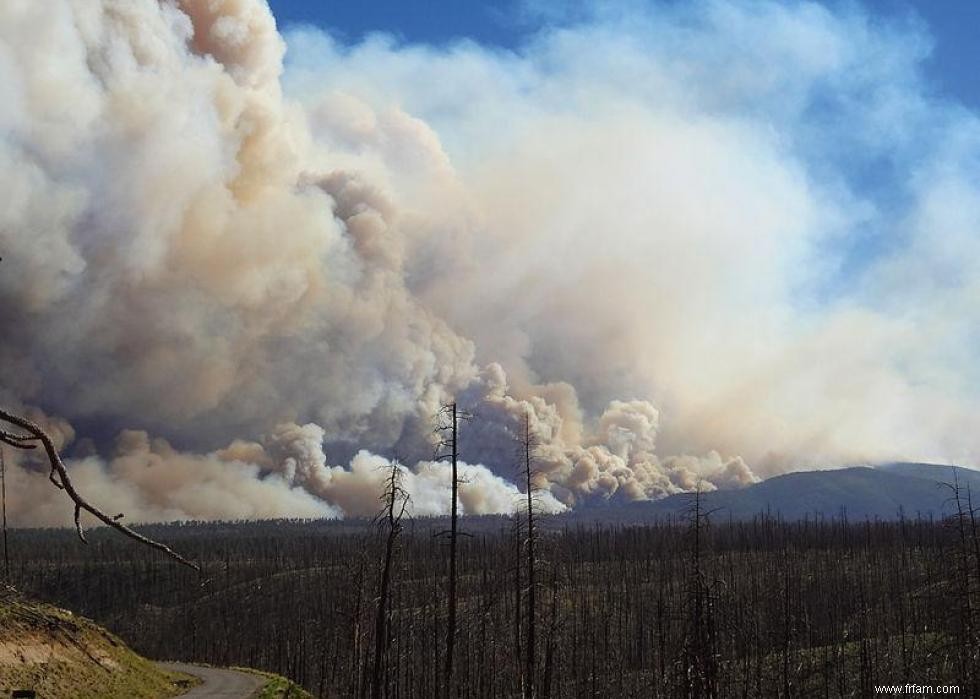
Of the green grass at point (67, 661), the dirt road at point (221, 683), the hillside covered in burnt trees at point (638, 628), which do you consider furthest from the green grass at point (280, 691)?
the hillside covered in burnt trees at point (638, 628)

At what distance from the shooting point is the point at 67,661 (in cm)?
3625

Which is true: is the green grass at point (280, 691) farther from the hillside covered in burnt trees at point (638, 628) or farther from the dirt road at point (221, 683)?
the hillside covered in burnt trees at point (638, 628)

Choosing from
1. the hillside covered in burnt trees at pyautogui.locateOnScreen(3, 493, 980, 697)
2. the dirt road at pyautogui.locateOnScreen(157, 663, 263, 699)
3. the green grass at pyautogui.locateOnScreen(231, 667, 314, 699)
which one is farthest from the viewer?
the dirt road at pyautogui.locateOnScreen(157, 663, 263, 699)

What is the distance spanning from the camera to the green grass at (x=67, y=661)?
107 feet

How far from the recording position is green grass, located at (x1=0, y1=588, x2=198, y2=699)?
A: 3269 centimetres

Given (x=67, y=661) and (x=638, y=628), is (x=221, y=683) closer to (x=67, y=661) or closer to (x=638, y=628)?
(x=67, y=661)

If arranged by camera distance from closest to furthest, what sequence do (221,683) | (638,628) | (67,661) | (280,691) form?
(67,661)
(280,691)
(221,683)
(638,628)

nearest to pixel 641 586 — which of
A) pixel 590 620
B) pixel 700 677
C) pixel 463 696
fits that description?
pixel 590 620

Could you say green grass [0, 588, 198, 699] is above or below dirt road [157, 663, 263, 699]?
above

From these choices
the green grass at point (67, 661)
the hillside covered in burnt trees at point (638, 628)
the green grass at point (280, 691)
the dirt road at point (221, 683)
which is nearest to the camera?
the green grass at point (67, 661)

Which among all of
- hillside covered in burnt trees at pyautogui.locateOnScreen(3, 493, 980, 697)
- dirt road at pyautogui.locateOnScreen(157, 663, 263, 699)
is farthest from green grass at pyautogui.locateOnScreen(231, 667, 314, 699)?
hillside covered in burnt trees at pyautogui.locateOnScreen(3, 493, 980, 697)

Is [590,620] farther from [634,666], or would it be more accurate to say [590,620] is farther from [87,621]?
A: [87,621]

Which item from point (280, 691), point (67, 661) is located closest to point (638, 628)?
point (280, 691)

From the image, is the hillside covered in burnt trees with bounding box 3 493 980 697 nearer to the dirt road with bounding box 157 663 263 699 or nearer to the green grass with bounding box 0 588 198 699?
the dirt road with bounding box 157 663 263 699
